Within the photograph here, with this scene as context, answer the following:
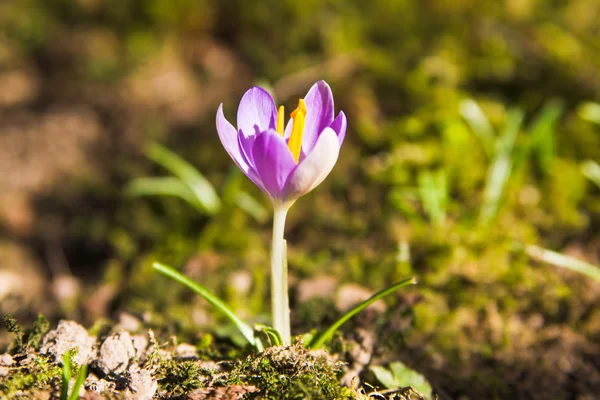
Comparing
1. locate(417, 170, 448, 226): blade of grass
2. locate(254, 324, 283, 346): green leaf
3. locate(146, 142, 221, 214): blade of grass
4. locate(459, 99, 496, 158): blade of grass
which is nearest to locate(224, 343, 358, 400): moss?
locate(254, 324, 283, 346): green leaf

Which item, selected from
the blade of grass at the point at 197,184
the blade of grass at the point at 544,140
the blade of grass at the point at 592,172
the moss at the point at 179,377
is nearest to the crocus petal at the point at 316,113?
the moss at the point at 179,377

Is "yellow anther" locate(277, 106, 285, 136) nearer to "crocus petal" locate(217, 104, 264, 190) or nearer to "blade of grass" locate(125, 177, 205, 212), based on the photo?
"crocus petal" locate(217, 104, 264, 190)

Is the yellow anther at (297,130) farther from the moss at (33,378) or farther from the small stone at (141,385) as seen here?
the moss at (33,378)

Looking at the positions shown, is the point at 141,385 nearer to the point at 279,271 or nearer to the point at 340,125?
the point at 279,271

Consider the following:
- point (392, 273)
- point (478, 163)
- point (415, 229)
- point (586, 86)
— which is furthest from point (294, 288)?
point (586, 86)

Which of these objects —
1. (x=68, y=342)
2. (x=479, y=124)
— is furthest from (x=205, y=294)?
(x=479, y=124)
